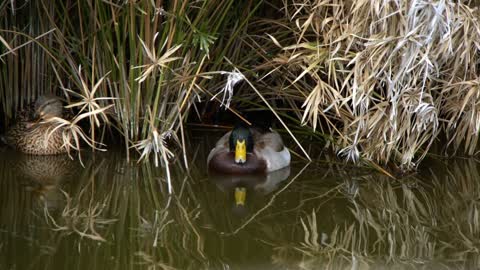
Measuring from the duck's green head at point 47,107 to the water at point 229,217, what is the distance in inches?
11.7

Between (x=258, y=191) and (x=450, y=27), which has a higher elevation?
(x=450, y=27)

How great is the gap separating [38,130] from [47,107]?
6.7 inches

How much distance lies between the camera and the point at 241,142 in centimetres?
577

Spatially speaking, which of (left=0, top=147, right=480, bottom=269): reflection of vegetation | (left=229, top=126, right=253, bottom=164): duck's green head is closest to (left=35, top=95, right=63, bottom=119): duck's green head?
(left=0, top=147, right=480, bottom=269): reflection of vegetation

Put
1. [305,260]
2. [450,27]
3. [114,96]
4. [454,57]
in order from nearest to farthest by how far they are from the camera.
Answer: [305,260] → [450,27] → [454,57] → [114,96]

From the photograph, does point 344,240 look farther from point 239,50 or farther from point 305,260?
point 239,50

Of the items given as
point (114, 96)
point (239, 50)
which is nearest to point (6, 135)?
point (114, 96)

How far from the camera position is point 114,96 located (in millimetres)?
5668

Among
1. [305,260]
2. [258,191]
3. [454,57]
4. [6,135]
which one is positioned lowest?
[305,260]

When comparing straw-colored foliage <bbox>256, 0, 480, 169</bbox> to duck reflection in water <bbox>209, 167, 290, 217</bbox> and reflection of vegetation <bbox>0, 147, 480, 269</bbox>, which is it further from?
duck reflection in water <bbox>209, 167, 290, 217</bbox>

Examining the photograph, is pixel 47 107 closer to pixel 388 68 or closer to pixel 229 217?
pixel 229 217

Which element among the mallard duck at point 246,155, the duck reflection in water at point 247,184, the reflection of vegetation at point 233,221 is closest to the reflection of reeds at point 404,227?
the reflection of vegetation at point 233,221

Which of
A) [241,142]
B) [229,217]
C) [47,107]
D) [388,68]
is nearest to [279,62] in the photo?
[241,142]

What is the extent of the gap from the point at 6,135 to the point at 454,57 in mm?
3044
